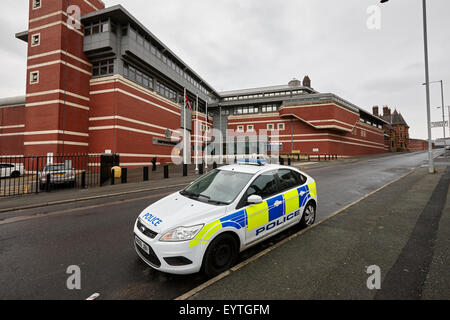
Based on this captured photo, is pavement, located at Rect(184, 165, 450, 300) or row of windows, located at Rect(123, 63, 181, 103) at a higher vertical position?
row of windows, located at Rect(123, 63, 181, 103)

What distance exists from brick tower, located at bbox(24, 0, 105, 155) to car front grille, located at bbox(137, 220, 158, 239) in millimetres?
22269

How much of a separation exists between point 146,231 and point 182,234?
2.27 ft

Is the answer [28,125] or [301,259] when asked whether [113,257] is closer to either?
[301,259]

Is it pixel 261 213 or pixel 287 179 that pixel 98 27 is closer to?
pixel 287 179

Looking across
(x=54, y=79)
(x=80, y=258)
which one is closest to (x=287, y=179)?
(x=80, y=258)

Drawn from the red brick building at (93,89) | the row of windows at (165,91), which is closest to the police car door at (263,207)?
the red brick building at (93,89)

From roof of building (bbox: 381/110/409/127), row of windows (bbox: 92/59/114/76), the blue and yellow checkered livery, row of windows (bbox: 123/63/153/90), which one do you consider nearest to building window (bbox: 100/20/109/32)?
row of windows (bbox: 92/59/114/76)

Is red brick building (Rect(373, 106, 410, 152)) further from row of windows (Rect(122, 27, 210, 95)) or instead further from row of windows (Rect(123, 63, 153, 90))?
row of windows (Rect(123, 63, 153, 90))

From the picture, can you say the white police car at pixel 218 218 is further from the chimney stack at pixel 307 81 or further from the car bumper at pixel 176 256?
the chimney stack at pixel 307 81

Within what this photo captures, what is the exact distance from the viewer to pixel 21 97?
28.5 m

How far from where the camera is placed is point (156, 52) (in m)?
27.4

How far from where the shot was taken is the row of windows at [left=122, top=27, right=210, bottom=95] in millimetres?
22888

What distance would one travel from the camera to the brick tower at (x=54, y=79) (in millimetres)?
20062
